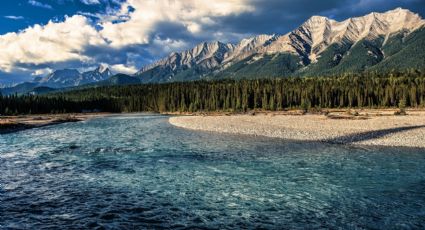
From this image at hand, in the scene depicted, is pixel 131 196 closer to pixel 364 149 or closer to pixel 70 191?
pixel 70 191

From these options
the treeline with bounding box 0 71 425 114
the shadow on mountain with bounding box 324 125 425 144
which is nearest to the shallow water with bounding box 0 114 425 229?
the shadow on mountain with bounding box 324 125 425 144

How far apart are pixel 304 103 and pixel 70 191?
482 feet

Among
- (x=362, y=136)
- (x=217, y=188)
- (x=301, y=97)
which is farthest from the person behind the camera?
(x=301, y=97)

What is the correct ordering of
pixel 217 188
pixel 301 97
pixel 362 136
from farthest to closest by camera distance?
pixel 301 97 < pixel 362 136 < pixel 217 188

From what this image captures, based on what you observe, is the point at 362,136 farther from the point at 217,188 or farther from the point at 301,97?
the point at 301,97

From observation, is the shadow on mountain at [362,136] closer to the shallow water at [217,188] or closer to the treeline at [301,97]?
the shallow water at [217,188]

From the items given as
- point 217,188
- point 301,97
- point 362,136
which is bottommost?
point 217,188

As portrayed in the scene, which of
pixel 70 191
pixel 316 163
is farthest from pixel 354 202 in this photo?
pixel 70 191

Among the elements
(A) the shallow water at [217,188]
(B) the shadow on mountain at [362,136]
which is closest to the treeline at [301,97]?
(B) the shadow on mountain at [362,136]

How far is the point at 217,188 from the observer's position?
2884 cm

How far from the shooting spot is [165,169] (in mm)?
36438

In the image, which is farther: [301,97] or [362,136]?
[301,97]

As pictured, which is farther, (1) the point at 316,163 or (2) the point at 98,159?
(2) the point at 98,159

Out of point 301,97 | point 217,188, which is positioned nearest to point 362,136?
point 217,188
